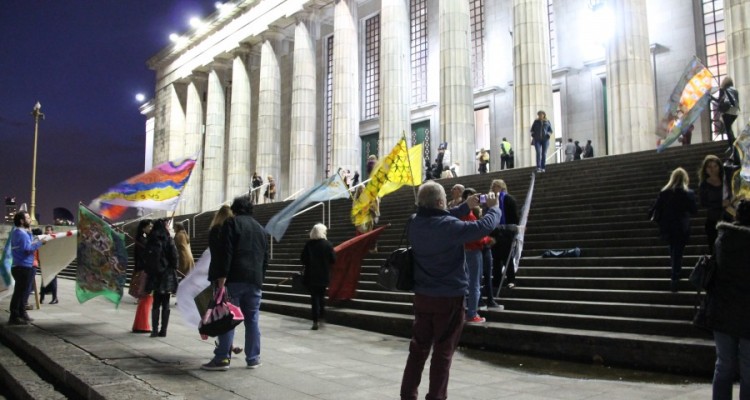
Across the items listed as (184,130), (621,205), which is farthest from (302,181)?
(621,205)

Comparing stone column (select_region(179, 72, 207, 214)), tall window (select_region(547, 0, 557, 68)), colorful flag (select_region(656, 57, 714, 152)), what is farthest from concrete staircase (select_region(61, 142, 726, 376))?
stone column (select_region(179, 72, 207, 214))

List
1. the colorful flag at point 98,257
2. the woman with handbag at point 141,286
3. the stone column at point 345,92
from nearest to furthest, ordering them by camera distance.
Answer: the woman with handbag at point 141,286 < the colorful flag at point 98,257 < the stone column at point 345,92

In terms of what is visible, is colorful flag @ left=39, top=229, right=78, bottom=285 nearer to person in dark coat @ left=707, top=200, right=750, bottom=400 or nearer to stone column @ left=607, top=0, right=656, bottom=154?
person in dark coat @ left=707, top=200, right=750, bottom=400

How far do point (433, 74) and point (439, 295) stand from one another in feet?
85.6

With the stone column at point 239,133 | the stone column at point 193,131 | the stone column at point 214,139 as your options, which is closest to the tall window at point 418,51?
the stone column at point 239,133

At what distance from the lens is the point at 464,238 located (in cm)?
401

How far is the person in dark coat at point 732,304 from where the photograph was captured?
11.5ft

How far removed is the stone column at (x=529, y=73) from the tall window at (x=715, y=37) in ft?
19.2

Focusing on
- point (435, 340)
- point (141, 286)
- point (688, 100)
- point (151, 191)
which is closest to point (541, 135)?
point (688, 100)

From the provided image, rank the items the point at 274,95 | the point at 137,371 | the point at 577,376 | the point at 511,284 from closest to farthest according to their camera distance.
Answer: the point at 137,371 < the point at 577,376 < the point at 511,284 < the point at 274,95

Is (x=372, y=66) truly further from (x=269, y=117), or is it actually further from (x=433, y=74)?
(x=269, y=117)

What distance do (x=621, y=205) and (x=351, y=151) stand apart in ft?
56.8

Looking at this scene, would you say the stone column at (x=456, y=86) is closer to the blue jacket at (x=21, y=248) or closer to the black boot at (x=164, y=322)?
the black boot at (x=164, y=322)

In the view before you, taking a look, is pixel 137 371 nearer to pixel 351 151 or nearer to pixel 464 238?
pixel 464 238
